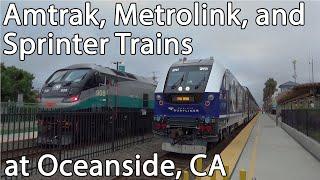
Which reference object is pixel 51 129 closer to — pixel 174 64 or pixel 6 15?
pixel 6 15

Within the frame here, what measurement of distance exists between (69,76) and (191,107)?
19.2ft

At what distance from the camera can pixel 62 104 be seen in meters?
16.7

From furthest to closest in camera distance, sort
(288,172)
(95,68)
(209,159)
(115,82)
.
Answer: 1. (115,82)
2. (95,68)
3. (209,159)
4. (288,172)

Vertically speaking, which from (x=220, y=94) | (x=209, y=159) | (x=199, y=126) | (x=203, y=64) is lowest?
(x=209, y=159)

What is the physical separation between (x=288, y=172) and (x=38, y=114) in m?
6.56

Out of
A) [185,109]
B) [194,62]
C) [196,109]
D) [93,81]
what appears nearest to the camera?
[196,109]

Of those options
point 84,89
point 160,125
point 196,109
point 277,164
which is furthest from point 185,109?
point 84,89

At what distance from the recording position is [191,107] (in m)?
14.5

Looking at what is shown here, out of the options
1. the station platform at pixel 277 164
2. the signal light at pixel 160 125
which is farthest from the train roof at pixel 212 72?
the station platform at pixel 277 164

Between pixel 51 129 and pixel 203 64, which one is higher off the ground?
pixel 203 64

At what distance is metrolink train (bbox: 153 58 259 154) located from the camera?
559 inches

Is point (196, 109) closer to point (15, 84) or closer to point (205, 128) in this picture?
point (205, 128)

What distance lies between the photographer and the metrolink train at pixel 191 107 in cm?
1420

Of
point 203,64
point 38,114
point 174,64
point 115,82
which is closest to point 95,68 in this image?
Result: point 115,82
